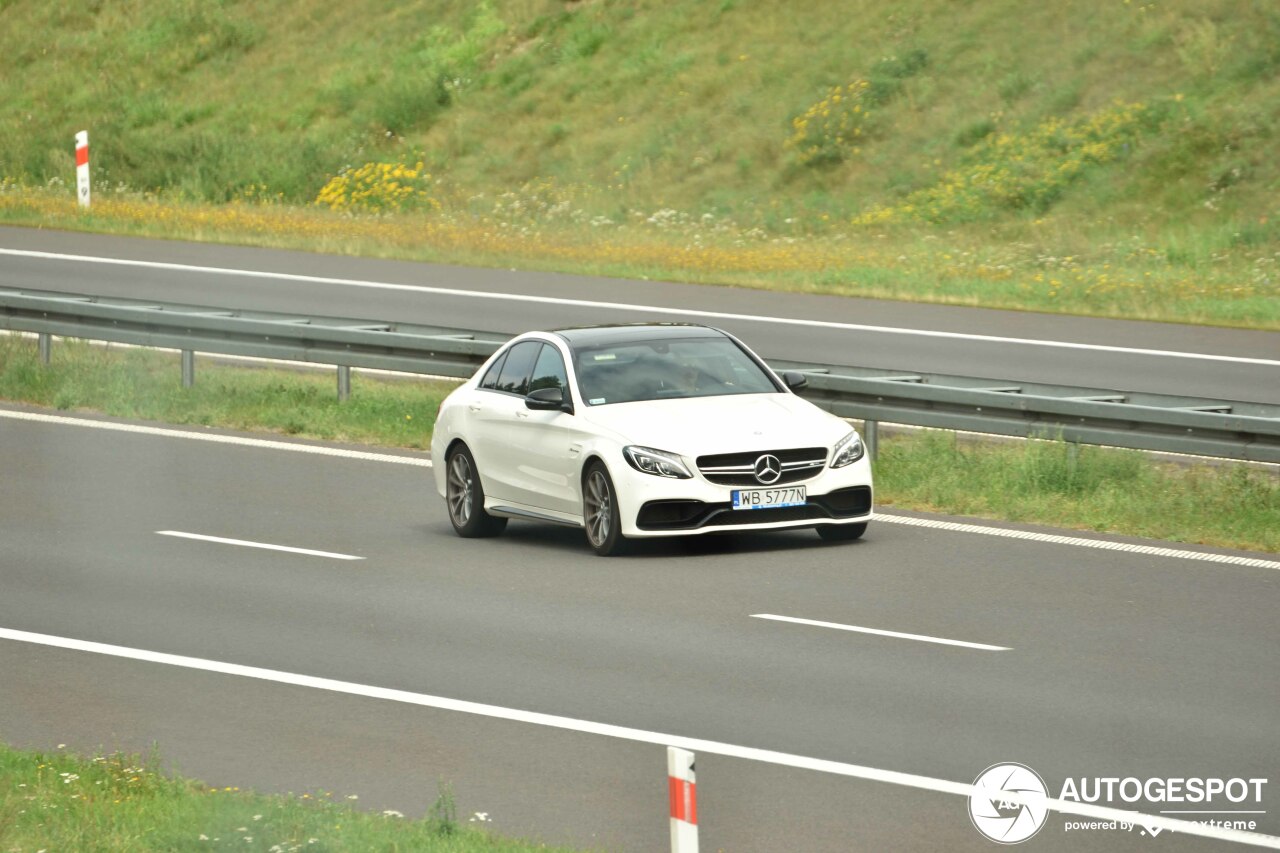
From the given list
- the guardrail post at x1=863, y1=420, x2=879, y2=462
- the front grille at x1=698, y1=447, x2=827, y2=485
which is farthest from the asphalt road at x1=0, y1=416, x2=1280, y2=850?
the guardrail post at x1=863, y1=420, x2=879, y2=462

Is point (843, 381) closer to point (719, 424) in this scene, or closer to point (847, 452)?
point (847, 452)

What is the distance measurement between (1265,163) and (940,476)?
17.7m

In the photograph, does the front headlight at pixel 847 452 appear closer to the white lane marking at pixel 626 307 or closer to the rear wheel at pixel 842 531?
the rear wheel at pixel 842 531

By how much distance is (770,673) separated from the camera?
1082cm

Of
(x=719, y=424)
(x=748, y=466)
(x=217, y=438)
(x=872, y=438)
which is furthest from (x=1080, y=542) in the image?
(x=217, y=438)

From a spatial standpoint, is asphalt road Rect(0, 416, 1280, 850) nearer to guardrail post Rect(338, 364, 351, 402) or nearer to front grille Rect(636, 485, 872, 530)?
front grille Rect(636, 485, 872, 530)

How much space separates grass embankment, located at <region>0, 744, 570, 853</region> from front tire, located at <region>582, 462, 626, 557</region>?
19.9ft

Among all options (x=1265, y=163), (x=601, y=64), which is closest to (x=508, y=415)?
(x=1265, y=163)

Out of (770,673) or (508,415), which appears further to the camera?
(508,415)

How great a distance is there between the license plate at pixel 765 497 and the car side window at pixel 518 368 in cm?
220

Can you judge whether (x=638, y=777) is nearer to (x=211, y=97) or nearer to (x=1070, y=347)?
(x=1070, y=347)

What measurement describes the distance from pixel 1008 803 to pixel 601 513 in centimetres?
669

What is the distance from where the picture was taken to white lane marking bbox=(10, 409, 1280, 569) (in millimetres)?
14461

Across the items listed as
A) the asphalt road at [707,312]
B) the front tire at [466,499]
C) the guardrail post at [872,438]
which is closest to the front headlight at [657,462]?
the front tire at [466,499]
